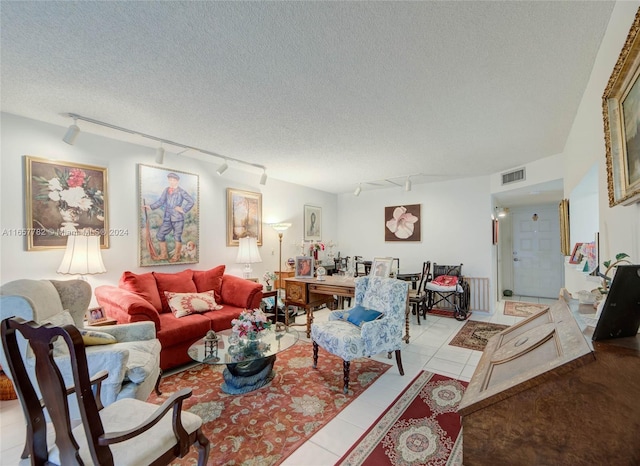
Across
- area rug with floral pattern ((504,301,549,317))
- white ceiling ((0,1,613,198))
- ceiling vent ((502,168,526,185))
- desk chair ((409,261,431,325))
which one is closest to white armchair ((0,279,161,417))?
white ceiling ((0,1,613,198))

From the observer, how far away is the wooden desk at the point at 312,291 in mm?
3752

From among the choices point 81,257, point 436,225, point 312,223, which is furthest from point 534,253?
point 81,257

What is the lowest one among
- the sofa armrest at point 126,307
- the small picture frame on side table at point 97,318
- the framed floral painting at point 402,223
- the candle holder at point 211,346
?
the candle holder at point 211,346

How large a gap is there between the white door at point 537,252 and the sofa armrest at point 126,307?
7632 millimetres

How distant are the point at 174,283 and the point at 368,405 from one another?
8.93 ft

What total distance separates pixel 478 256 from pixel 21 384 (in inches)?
234

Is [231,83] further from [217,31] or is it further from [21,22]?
[21,22]

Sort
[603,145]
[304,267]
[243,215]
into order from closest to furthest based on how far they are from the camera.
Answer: [603,145] → [304,267] → [243,215]

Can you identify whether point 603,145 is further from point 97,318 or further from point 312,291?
point 97,318

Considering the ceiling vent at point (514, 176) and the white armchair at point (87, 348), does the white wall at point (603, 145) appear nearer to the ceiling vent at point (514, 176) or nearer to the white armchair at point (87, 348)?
A: the ceiling vent at point (514, 176)

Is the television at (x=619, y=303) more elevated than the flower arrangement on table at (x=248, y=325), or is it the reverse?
the television at (x=619, y=303)

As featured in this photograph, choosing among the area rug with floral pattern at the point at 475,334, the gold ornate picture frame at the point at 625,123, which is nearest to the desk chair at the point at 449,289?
the area rug with floral pattern at the point at 475,334

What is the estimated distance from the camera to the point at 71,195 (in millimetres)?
3061

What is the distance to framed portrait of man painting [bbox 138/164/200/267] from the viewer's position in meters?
3.66
